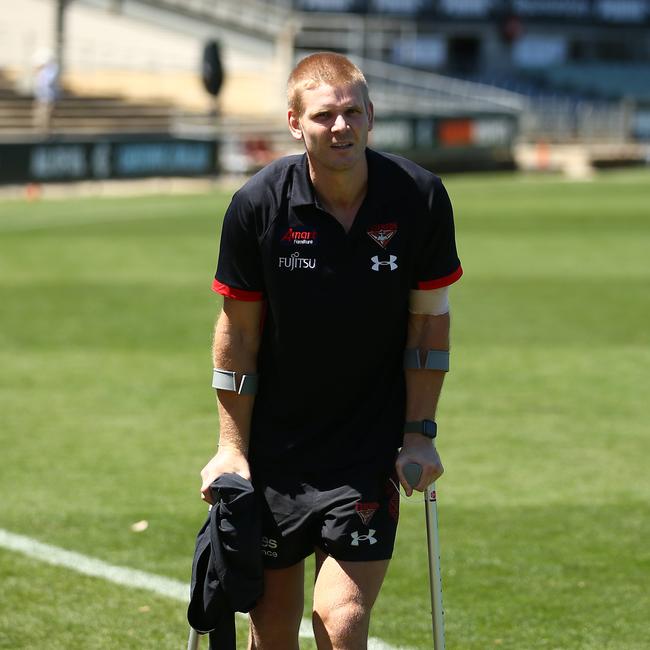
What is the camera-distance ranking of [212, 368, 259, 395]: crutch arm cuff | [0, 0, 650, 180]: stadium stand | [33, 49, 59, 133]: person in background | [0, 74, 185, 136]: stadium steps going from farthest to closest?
[0, 0, 650, 180]: stadium stand, [0, 74, 185, 136]: stadium steps, [33, 49, 59, 133]: person in background, [212, 368, 259, 395]: crutch arm cuff

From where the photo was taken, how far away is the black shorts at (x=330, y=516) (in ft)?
15.1

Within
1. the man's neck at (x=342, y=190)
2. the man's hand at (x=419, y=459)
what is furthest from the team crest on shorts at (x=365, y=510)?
the man's neck at (x=342, y=190)

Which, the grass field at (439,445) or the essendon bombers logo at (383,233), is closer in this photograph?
the essendon bombers logo at (383,233)

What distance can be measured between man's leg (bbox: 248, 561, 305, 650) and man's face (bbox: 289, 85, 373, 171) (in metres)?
1.33

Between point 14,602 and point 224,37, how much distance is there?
49036mm

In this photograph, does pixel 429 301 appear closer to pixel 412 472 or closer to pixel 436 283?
pixel 436 283

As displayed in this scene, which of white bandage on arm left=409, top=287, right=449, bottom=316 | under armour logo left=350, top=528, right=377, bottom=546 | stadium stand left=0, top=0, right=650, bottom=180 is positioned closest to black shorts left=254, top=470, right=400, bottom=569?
under armour logo left=350, top=528, right=377, bottom=546

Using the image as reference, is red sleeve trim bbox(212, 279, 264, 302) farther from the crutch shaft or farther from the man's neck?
the crutch shaft

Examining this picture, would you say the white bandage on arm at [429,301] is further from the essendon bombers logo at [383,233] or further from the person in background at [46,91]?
the person in background at [46,91]

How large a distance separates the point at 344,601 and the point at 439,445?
5256 mm

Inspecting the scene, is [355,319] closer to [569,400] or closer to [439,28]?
[569,400]

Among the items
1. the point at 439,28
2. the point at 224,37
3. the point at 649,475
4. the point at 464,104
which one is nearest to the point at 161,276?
the point at 649,475

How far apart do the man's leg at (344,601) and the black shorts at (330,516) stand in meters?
0.04

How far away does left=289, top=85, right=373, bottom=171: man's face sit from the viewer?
4.39 m
